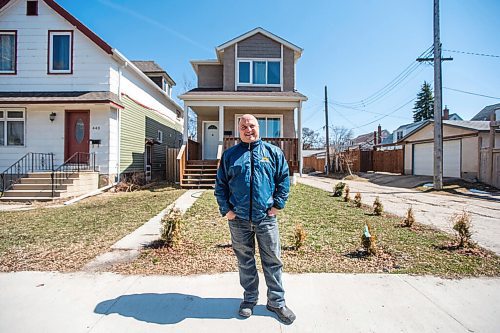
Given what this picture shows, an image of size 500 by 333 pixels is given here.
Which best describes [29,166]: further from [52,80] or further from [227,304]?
[227,304]

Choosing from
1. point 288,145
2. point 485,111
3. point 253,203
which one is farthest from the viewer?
point 485,111

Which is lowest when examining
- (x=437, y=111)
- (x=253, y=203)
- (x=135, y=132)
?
(x=253, y=203)

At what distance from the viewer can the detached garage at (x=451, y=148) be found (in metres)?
15.8

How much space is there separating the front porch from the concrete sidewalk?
7.09m

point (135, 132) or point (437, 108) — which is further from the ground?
point (437, 108)

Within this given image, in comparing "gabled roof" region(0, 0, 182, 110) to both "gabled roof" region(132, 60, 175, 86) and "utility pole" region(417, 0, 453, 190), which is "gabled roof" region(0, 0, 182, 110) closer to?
"gabled roof" region(132, 60, 175, 86)

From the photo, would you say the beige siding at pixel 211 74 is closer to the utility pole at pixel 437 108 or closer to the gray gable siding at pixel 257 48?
the gray gable siding at pixel 257 48

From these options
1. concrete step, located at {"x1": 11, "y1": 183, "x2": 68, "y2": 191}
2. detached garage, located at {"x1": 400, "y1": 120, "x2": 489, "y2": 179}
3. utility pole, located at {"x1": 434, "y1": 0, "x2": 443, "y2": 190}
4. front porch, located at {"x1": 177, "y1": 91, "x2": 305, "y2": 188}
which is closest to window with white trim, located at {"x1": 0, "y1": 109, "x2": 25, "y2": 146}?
concrete step, located at {"x1": 11, "y1": 183, "x2": 68, "y2": 191}

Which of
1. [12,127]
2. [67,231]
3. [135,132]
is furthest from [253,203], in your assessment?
[12,127]

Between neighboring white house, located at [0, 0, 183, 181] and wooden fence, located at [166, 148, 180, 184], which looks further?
wooden fence, located at [166, 148, 180, 184]

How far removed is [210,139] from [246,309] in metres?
14.2

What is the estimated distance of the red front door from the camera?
11.8 metres

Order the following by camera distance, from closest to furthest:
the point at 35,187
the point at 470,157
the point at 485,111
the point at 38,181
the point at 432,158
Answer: the point at 35,187 → the point at 38,181 → the point at 470,157 → the point at 432,158 → the point at 485,111

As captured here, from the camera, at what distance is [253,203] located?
2.64 m
